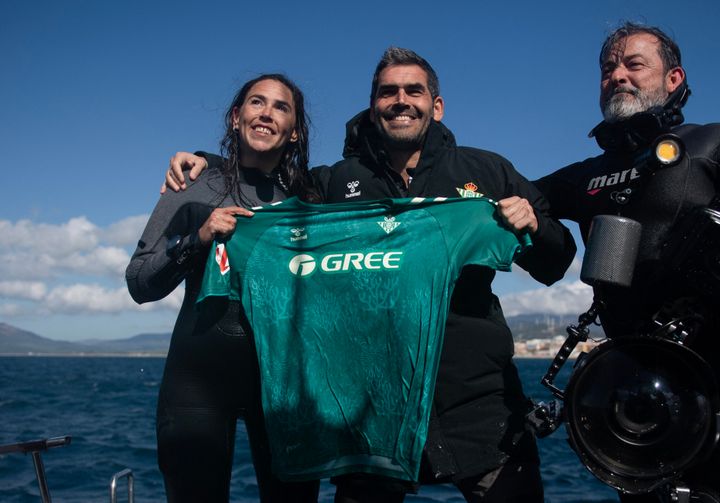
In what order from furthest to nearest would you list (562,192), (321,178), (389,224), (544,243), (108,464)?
1. (108,464)
2. (321,178)
3. (562,192)
4. (389,224)
5. (544,243)

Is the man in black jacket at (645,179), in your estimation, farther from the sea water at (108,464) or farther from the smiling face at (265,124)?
the sea water at (108,464)

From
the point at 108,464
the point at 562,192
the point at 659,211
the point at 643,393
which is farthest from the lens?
the point at 108,464

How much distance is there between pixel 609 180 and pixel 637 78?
600mm

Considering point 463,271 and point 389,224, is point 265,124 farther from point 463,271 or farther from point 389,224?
point 463,271

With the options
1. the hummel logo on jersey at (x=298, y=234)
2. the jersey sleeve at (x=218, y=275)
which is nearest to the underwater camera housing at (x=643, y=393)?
the hummel logo on jersey at (x=298, y=234)

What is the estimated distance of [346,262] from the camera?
4059 mm

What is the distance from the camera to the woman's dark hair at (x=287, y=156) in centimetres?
444

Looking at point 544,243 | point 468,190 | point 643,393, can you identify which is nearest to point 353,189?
point 468,190

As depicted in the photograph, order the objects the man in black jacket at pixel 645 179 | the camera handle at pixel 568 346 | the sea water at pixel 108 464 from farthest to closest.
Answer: the sea water at pixel 108 464, the man in black jacket at pixel 645 179, the camera handle at pixel 568 346

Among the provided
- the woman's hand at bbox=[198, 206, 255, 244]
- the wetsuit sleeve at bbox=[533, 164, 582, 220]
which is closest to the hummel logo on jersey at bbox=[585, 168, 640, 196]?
the wetsuit sleeve at bbox=[533, 164, 582, 220]

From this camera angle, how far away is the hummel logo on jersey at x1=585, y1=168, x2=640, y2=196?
12.5 feet

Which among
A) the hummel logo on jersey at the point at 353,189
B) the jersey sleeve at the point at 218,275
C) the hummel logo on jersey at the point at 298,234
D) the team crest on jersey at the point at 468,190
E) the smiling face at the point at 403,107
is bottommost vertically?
the jersey sleeve at the point at 218,275

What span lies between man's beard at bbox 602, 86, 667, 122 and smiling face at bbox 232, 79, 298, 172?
6.31 ft

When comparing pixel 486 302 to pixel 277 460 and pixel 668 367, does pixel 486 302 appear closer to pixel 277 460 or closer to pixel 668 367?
pixel 668 367
